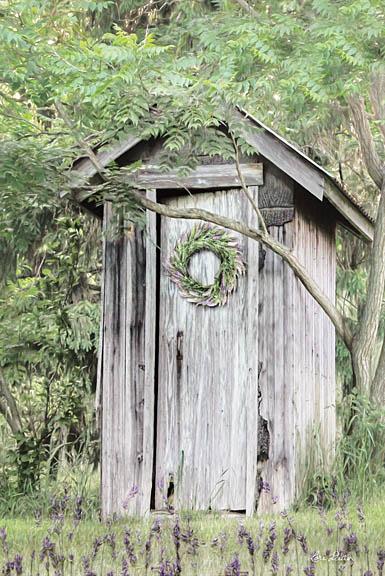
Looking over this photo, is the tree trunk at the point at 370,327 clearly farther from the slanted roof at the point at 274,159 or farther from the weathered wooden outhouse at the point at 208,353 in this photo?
the slanted roof at the point at 274,159

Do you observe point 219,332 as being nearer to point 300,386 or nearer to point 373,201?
point 300,386

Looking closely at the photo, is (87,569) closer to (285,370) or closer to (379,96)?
(285,370)

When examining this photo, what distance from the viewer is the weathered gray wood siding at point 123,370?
8930 millimetres

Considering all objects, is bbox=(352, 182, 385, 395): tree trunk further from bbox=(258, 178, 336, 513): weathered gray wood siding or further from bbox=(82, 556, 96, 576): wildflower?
bbox=(82, 556, 96, 576): wildflower

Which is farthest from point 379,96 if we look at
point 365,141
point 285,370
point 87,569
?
point 87,569

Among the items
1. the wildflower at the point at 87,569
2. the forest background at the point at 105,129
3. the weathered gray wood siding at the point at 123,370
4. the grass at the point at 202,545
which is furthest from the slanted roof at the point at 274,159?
the wildflower at the point at 87,569

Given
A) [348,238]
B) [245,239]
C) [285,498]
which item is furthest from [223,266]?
[348,238]

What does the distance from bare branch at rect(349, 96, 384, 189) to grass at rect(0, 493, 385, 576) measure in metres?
4.42

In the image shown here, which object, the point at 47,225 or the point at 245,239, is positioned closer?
the point at 245,239

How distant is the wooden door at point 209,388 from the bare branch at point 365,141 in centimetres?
315

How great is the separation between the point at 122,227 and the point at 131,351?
117cm

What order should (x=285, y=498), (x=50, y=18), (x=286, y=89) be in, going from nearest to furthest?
(x=50, y=18) → (x=285, y=498) → (x=286, y=89)

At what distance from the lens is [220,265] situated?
8773 millimetres

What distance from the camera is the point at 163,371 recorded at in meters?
8.91
